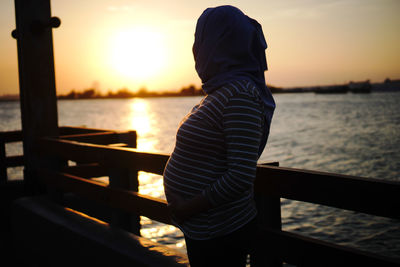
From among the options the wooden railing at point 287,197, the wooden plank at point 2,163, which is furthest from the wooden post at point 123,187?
the wooden plank at point 2,163

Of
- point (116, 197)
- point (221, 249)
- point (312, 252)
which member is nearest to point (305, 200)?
point (312, 252)

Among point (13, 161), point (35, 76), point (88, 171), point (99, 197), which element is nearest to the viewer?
point (99, 197)

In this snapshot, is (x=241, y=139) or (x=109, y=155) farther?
(x=109, y=155)

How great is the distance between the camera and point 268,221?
1.96 metres

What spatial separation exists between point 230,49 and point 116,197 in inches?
75.8

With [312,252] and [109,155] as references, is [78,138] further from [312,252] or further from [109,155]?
[312,252]

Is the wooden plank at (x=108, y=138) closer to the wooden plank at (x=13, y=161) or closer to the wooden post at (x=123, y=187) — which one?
the wooden post at (x=123, y=187)

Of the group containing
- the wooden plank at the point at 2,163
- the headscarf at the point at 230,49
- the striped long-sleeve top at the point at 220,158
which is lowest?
the wooden plank at the point at 2,163

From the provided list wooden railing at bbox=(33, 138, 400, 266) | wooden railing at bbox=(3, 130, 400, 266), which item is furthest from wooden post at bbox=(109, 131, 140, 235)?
wooden railing at bbox=(33, 138, 400, 266)

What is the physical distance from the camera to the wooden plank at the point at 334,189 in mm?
1411

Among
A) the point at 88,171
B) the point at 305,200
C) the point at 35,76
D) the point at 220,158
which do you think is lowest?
the point at 88,171

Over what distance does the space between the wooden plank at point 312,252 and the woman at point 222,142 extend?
30 cm

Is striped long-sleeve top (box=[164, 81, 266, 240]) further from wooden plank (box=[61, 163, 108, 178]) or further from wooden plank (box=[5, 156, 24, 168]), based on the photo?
wooden plank (box=[5, 156, 24, 168])

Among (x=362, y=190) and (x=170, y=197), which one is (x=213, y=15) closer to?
(x=170, y=197)
